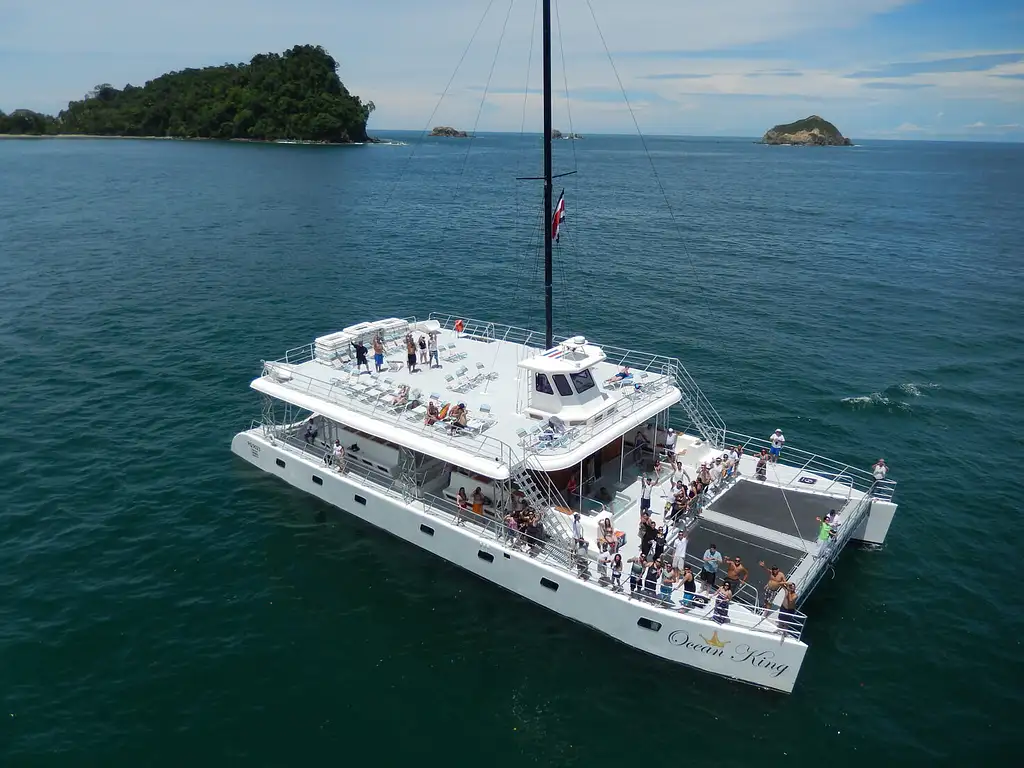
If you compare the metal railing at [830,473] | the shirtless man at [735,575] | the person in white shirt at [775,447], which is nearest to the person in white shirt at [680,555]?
the shirtless man at [735,575]

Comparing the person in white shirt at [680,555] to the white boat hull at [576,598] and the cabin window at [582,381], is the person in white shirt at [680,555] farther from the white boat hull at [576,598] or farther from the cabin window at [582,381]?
the cabin window at [582,381]

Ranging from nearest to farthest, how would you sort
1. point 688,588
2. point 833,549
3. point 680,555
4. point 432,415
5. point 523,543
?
point 688,588, point 680,555, point 833,549, point 523,543, point 432,415

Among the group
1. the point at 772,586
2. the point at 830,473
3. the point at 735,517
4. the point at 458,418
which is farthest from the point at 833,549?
the point at 458,418

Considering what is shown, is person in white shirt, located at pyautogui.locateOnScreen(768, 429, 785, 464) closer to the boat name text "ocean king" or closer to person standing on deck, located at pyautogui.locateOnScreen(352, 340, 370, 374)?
the boat name text "ocean king"

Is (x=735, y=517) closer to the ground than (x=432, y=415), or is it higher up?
closer to the ground

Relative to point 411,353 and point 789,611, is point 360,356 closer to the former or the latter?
point 411,353

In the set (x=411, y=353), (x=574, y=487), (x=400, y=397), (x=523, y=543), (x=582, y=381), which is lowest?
(x=523, y=543)
